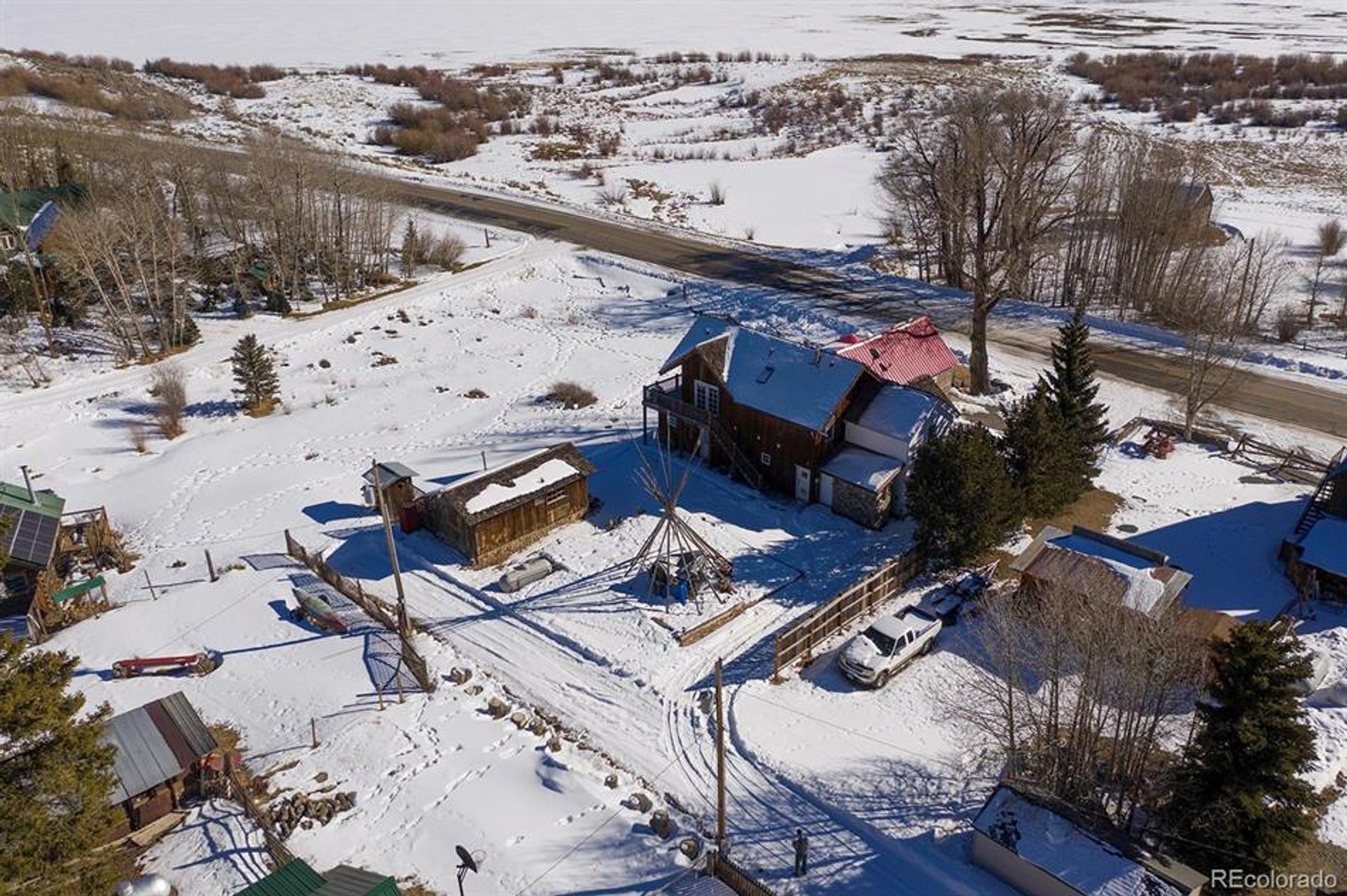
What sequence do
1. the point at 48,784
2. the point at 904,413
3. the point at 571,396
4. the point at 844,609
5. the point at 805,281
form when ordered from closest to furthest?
1. the point at 48,784
2. the point at 844,609
3. the point at 904,413
4. the point at 571,396
5. the point at 805,281

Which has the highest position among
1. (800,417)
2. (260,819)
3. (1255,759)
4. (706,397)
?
(800,417)

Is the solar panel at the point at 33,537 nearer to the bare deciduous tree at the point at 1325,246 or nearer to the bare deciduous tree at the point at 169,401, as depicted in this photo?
the bare deciduous tree at the point at 169,401

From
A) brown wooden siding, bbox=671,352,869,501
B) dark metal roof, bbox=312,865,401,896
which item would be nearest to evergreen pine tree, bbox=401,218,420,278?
brown wooden siding, bbox=671,352,869,501

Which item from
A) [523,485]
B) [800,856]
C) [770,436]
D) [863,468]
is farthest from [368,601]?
[863,468]

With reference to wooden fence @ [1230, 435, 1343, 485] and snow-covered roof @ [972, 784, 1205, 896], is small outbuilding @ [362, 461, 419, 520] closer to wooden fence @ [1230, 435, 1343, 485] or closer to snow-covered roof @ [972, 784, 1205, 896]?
snow-covered roof @ [972, 784, 1205, 896]

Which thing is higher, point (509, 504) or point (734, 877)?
point (509, 504)

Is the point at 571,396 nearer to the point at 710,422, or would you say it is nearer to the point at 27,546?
the point at 710,422

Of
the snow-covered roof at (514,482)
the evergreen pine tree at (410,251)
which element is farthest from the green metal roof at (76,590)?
the evergreen pine tree at (410,251)
